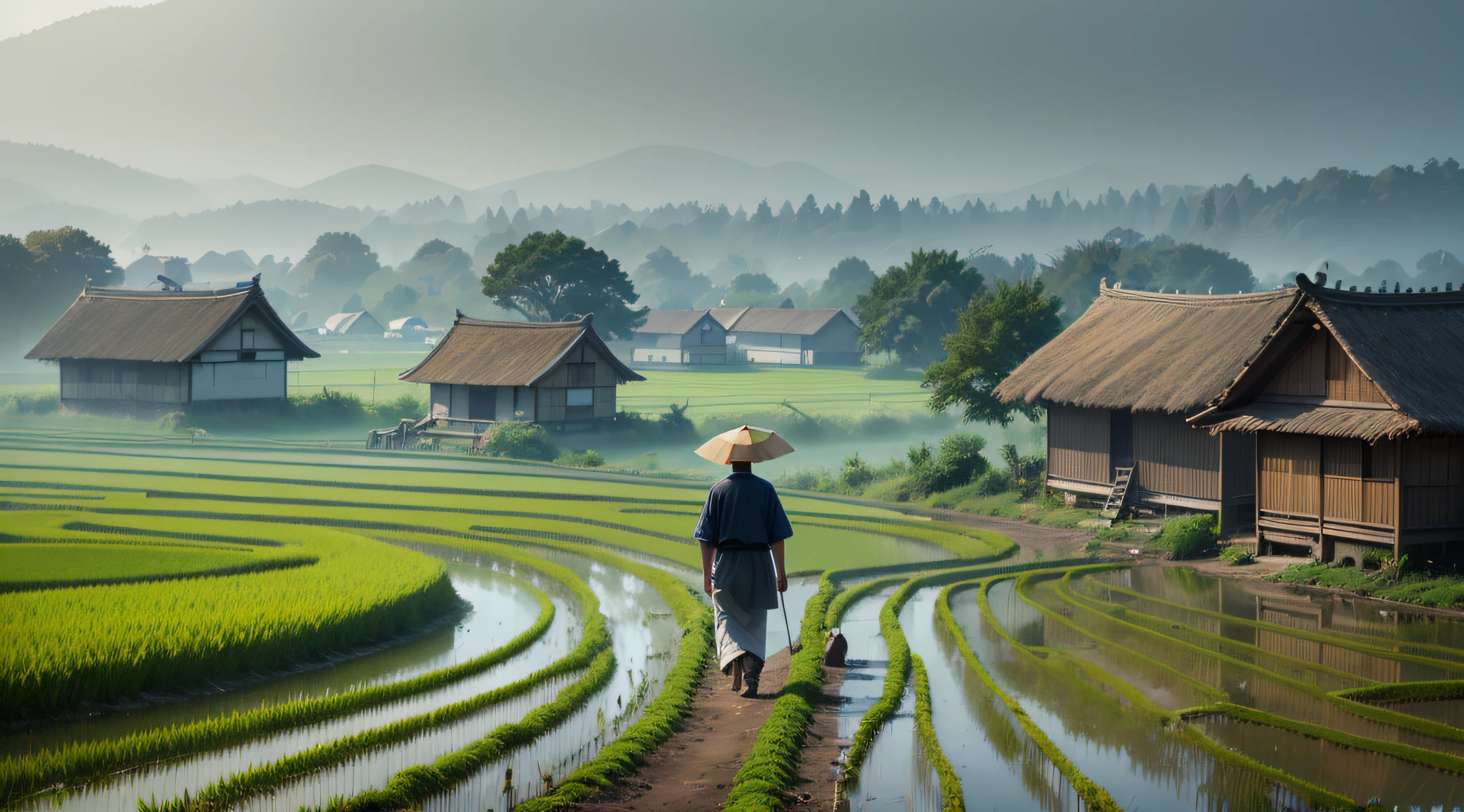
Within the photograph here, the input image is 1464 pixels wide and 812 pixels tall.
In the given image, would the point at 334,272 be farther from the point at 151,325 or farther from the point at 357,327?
the point at 151,325

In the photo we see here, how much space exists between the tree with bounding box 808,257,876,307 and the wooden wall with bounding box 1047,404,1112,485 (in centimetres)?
11023

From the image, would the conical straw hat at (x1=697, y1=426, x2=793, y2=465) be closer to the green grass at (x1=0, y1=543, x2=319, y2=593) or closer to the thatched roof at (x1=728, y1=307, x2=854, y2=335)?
the green grass at (x1=0, y1=543, x2=319, y2=593)

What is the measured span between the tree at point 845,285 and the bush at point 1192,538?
382ft

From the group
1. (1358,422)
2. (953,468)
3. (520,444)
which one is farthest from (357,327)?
(1358,422)

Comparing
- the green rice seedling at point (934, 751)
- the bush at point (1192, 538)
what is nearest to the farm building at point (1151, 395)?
the bush at point (1192, 538)

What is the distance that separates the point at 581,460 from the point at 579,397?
6.00m

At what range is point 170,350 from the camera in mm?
41438

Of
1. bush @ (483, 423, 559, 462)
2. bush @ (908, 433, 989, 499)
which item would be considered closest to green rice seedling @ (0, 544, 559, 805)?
bush @ (908, 433, 989, 499)

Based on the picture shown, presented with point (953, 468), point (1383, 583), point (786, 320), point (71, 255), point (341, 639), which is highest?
point (71, 255)

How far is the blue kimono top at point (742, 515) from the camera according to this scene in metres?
9.80

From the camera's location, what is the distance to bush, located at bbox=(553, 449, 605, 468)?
35.2 meters

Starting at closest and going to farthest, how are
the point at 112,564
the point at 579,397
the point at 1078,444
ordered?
the point at 112,564
the point at 1078,444
the point at 579,397

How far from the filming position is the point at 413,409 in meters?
48.0

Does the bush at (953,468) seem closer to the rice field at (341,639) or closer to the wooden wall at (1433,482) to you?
the rice field at (341,639)
